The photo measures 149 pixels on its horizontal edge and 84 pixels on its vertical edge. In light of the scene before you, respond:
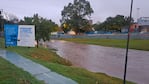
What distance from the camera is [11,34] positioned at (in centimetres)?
2588

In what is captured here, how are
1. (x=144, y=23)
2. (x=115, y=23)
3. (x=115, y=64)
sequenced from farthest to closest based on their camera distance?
(x=115, y=23) → (x=144, y=23) → (x=115, y=64)

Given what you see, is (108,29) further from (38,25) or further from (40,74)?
(40,74)

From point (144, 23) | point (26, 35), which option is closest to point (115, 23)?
point (144, 23)

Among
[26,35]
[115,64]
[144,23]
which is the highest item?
[144,23]

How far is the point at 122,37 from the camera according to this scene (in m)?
79.7

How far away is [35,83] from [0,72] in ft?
5.95

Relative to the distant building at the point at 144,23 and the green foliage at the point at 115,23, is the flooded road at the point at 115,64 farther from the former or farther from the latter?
the green foliage at the point at 115,23

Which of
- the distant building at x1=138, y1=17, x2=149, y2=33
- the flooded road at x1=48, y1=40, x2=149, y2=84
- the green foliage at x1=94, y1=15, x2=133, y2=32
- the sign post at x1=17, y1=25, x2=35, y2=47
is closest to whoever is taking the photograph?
the flooded road at x1=48, y1=40, x2=149, y2=84

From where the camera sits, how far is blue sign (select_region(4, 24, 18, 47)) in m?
25.8

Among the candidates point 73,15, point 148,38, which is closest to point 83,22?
point 73,15

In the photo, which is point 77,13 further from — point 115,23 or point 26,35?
point 26,35

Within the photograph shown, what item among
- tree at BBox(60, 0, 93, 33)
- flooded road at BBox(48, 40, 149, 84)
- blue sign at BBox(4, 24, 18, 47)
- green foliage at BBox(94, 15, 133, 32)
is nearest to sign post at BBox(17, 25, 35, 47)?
blue sign at BBox(4, 24, 18, 47)

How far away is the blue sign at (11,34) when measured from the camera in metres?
25.8

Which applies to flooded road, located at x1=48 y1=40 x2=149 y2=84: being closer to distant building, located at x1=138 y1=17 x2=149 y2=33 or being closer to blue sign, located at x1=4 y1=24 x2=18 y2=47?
blue sign, located at x1=4 y1=24 x2=18 y2=47
